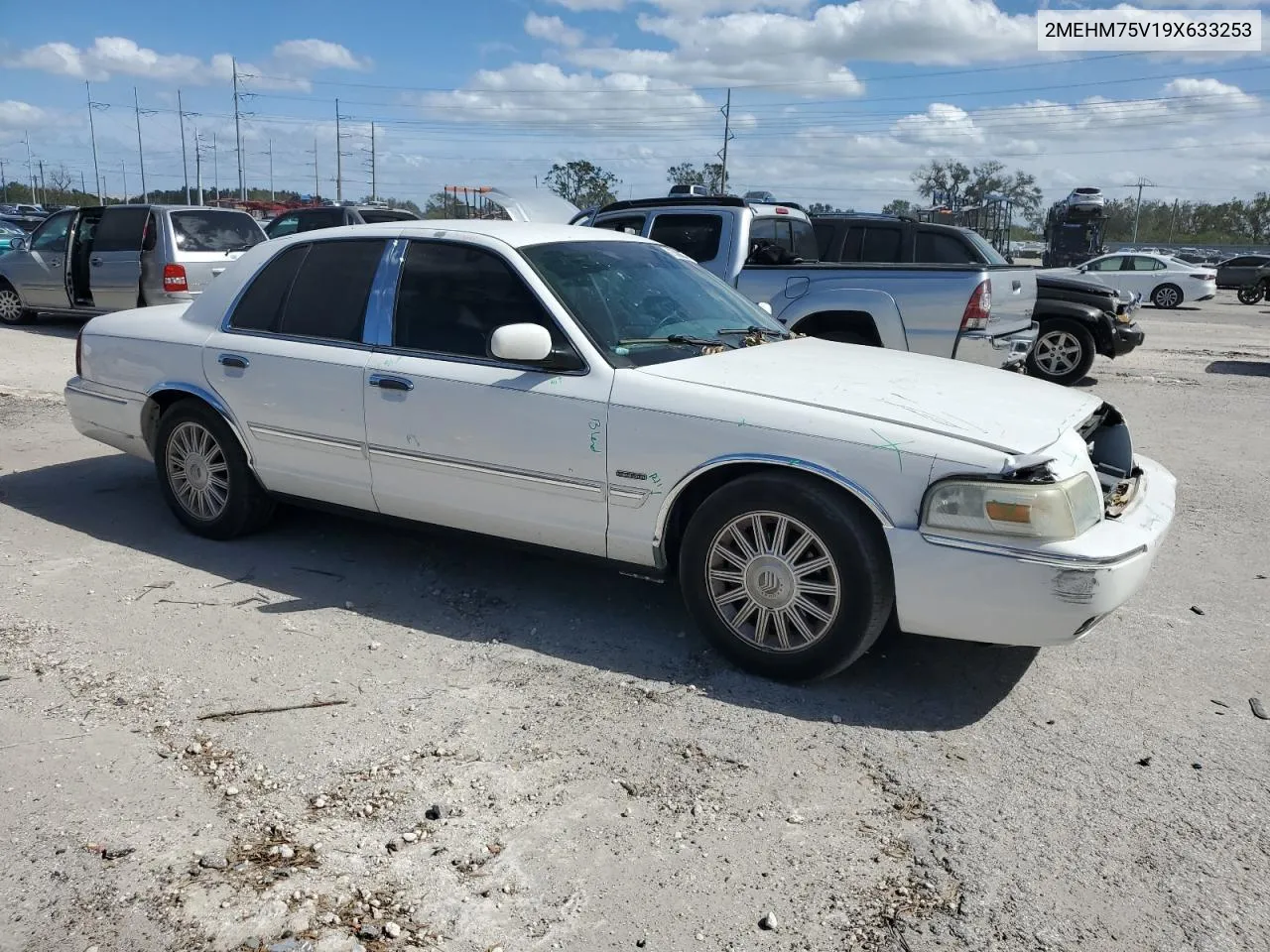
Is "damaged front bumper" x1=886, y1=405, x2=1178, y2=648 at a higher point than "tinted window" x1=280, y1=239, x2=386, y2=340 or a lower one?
lower

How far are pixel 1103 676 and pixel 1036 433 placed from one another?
43.0 inches

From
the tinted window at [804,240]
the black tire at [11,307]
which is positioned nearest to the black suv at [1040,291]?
the tinted window at [804,240]

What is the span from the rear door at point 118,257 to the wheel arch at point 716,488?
454 inches

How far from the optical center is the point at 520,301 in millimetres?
4457

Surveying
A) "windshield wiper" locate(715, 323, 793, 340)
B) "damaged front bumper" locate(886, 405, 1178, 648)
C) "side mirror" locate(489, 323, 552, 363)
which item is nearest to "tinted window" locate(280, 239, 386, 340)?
"side mirror" locate(489, 323, 552, 363)

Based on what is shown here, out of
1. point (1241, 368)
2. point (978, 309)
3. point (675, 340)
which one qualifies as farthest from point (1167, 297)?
point (675, 340)

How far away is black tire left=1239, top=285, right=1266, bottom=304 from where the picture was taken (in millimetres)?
30766

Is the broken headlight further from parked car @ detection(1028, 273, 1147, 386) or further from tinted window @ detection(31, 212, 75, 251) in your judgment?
tinted window @ detection(31, 212, 75, 251)

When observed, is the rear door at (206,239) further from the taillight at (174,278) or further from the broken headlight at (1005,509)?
the broken headlight at (1005,509)

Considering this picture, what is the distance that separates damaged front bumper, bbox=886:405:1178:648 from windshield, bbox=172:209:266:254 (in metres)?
12.1

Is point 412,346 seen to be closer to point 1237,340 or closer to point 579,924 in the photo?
point 579,924

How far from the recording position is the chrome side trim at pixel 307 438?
481cm

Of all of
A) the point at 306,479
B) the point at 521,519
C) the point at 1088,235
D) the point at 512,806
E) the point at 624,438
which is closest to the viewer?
the point at 512,806

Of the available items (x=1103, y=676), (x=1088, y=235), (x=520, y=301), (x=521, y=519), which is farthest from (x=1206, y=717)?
(x=1088, y=235)
